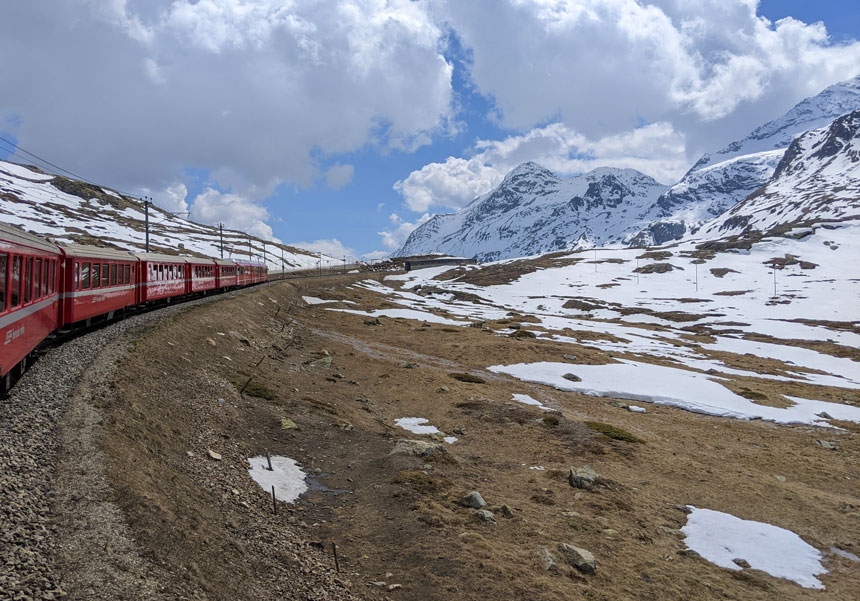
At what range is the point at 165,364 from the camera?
53.6ft

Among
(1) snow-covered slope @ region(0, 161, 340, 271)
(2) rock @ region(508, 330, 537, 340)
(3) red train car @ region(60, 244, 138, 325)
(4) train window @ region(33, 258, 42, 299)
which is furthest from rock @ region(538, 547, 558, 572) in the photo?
(1) snow-covered slope @ region(0, 161, 340, 271)

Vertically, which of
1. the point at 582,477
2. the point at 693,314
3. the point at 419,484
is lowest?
the point at 582,477

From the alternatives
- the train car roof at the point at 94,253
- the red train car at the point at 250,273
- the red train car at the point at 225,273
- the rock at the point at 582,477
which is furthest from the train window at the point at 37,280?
the red train car at the point at 250,273

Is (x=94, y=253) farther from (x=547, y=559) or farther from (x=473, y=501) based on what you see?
(x=547, y=559)

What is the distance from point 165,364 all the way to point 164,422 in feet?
16.6

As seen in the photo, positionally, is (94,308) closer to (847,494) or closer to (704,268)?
(847,494)

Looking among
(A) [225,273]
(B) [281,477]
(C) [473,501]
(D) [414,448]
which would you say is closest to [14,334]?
(B) [281,477]

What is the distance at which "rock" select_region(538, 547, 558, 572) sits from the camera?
388 inches

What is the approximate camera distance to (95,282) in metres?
21.7

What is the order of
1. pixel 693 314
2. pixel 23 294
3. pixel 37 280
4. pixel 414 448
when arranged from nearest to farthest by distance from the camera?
pixel 23 294 < pixel 37 280 < pixel 414 448 < pixel 693 314

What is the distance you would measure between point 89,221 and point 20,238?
560 ft

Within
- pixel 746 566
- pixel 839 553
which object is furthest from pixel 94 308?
pixel 839 553

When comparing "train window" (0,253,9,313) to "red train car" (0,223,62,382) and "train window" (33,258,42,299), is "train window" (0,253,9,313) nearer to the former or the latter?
"red train car" (0,223,62,382)

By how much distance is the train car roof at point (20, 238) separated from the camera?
12094 millimetres
